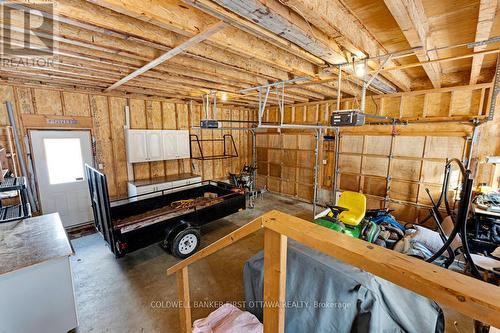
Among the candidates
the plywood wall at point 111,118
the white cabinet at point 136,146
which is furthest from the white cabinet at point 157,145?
the plywood wall at point 111,118

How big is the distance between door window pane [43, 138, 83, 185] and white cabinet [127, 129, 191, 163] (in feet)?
3.41

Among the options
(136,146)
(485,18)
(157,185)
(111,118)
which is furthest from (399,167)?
(111,118)

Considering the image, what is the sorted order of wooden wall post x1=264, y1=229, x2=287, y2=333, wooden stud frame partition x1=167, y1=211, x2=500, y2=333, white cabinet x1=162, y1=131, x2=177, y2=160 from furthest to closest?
white cabinet x1=162, y1=131, x2=177, y2=160
wooden wall post x1=264, y1=229, x2=287, y2=333
wooden stud frame partition x1=167, y1=211, x2=500, y2=333

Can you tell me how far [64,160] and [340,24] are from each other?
228 inches

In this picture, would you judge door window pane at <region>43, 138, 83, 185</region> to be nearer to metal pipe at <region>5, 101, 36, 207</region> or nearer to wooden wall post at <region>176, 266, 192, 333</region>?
metal pipe at <region>5, 101, 36, 207</region>

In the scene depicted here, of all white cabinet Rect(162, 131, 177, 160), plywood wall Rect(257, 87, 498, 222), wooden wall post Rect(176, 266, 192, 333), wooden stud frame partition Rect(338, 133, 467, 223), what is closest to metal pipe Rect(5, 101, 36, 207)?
white cabinet Rect(162, 131, 177, 160)

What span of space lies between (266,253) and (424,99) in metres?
5.76

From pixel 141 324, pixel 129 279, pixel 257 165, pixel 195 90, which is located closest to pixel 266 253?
pixel 141 324

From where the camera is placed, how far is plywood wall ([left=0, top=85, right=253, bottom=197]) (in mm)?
4363

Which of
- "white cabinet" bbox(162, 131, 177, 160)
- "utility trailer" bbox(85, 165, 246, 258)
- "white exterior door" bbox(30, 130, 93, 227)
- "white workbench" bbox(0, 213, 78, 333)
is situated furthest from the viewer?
"white cabinet" bbox(162, 131, 177, 160)

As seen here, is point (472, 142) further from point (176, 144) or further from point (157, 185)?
point (157, 185)

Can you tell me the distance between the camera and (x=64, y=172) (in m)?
4.86

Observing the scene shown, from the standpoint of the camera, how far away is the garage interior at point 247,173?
171 centimetres

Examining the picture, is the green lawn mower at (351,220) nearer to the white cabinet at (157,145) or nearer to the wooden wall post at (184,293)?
the wooden wall post at (184,293)
